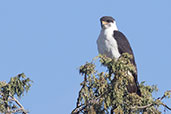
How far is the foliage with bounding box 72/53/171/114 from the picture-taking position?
5.38 meters

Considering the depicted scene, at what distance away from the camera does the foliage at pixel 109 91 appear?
5.38 m

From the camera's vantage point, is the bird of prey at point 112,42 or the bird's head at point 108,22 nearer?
the bird of prey at point 112,42

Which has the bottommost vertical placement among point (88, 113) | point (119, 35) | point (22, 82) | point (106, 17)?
point (88, 113)

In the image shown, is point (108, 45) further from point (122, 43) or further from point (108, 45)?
point (122, 43)

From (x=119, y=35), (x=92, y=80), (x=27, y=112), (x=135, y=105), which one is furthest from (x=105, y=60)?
(x=119, y=35)

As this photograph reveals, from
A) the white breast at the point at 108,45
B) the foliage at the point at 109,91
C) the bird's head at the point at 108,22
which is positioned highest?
the bird's head at the point at 108,22

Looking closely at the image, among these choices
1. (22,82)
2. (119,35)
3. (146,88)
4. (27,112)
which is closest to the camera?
(27,112)

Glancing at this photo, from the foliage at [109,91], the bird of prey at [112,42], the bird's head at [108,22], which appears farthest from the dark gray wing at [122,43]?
the foliage at [109,91]

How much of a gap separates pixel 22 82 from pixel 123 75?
5.17 ft

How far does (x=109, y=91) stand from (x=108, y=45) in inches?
104

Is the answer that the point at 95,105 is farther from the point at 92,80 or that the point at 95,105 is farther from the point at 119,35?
the point at 119,35

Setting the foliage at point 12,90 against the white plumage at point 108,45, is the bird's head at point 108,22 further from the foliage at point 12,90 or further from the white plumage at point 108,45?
the foliage at point 12,90

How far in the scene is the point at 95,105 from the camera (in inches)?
214

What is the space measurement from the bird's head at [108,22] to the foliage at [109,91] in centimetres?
309
